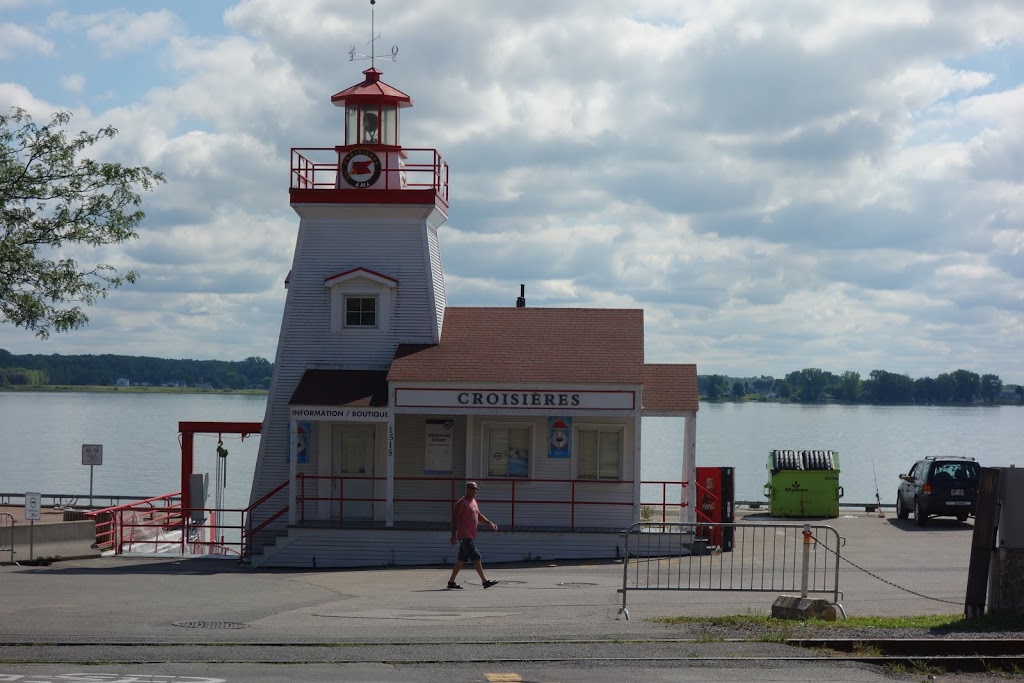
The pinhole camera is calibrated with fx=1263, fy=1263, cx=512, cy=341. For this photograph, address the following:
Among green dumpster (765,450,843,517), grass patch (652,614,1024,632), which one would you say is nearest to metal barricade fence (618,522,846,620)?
grass patch (652,614,1024,632)

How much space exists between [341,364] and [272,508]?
11.8ft

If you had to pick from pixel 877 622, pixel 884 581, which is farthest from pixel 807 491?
pixel 877 622

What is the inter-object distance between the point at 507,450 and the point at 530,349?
2.30 metres

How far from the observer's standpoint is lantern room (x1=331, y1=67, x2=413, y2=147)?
29828mm

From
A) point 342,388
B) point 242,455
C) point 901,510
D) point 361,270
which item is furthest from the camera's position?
point 242,455

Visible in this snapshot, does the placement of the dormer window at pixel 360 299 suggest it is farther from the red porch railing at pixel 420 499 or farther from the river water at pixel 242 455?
the river water at pixel 242 455

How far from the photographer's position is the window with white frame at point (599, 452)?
90.9 feet

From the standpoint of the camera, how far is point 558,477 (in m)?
27.7

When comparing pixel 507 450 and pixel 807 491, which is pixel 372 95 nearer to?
pixel 507 450

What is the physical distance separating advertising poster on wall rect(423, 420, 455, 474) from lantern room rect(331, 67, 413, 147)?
Answer: 695cm

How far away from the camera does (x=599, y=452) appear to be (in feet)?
91.2

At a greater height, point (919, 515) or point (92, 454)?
point (92, 454)

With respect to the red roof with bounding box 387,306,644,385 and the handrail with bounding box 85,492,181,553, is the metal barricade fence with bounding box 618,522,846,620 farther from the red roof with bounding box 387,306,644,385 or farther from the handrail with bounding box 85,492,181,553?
the handrail with bounding box 85,492,181,553

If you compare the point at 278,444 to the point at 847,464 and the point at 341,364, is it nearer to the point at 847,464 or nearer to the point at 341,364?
the point at 341,364
